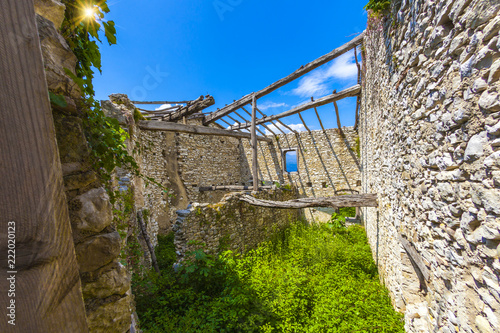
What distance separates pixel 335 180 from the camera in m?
9.24

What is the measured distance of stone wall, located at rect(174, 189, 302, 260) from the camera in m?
4.71

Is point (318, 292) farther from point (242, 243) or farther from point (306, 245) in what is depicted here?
point (242, 243)

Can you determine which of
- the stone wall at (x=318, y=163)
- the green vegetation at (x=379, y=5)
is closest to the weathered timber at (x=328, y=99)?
the stone wall at (x=318, y=163)

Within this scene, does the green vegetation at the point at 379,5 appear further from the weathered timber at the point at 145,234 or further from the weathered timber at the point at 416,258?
the weathered timber at the point at 145,234

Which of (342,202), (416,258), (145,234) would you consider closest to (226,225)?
(145,234)

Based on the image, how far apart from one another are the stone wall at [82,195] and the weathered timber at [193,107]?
245 inches

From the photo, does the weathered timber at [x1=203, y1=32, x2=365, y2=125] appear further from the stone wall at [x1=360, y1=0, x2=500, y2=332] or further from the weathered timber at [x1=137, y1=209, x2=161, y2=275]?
the weathered timber at [x1=137, y1=209, x2=161, y2=275]

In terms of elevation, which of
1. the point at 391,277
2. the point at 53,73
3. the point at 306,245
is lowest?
the point at 306,245

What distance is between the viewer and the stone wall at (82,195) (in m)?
0.90

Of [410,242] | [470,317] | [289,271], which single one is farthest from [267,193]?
[470,317]

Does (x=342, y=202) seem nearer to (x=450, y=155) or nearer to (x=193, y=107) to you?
(x=450, y=155)

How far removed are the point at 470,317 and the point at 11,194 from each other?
222 centimetres

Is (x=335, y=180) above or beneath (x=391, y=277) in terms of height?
above

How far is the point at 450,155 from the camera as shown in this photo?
1314mm
